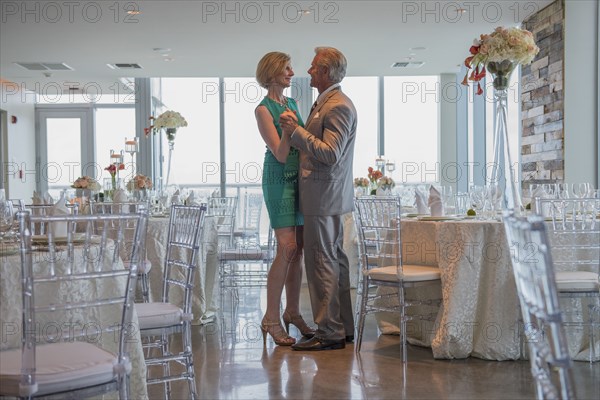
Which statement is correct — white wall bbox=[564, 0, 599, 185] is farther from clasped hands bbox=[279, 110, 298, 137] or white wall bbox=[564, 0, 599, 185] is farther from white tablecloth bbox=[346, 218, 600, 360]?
clasped hands bbox=[279, 110, 298, 137]

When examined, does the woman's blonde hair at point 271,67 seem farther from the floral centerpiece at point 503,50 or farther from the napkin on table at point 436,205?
the napkin on table at point 436,205

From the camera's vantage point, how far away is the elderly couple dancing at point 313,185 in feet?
13.9

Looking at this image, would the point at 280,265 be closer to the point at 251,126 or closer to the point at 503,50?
the point at 503,50

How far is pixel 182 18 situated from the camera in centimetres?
883

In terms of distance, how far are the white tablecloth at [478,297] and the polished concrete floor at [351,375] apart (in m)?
0.09

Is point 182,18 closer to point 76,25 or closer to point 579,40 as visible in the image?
point 76,25

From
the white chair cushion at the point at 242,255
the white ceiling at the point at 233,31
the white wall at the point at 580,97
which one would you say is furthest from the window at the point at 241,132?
the white chair cushion at the point at 242,255

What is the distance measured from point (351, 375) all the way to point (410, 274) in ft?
2.37

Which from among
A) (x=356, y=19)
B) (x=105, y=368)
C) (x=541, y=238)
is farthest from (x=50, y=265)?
(x=356, y=19)

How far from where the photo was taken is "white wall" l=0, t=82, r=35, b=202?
1337cm

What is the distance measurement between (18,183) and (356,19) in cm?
818

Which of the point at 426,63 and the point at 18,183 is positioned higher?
the point at 426,63

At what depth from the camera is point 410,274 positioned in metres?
4.23

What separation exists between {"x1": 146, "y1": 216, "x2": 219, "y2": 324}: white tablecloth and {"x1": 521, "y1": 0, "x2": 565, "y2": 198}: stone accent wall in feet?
12.3
